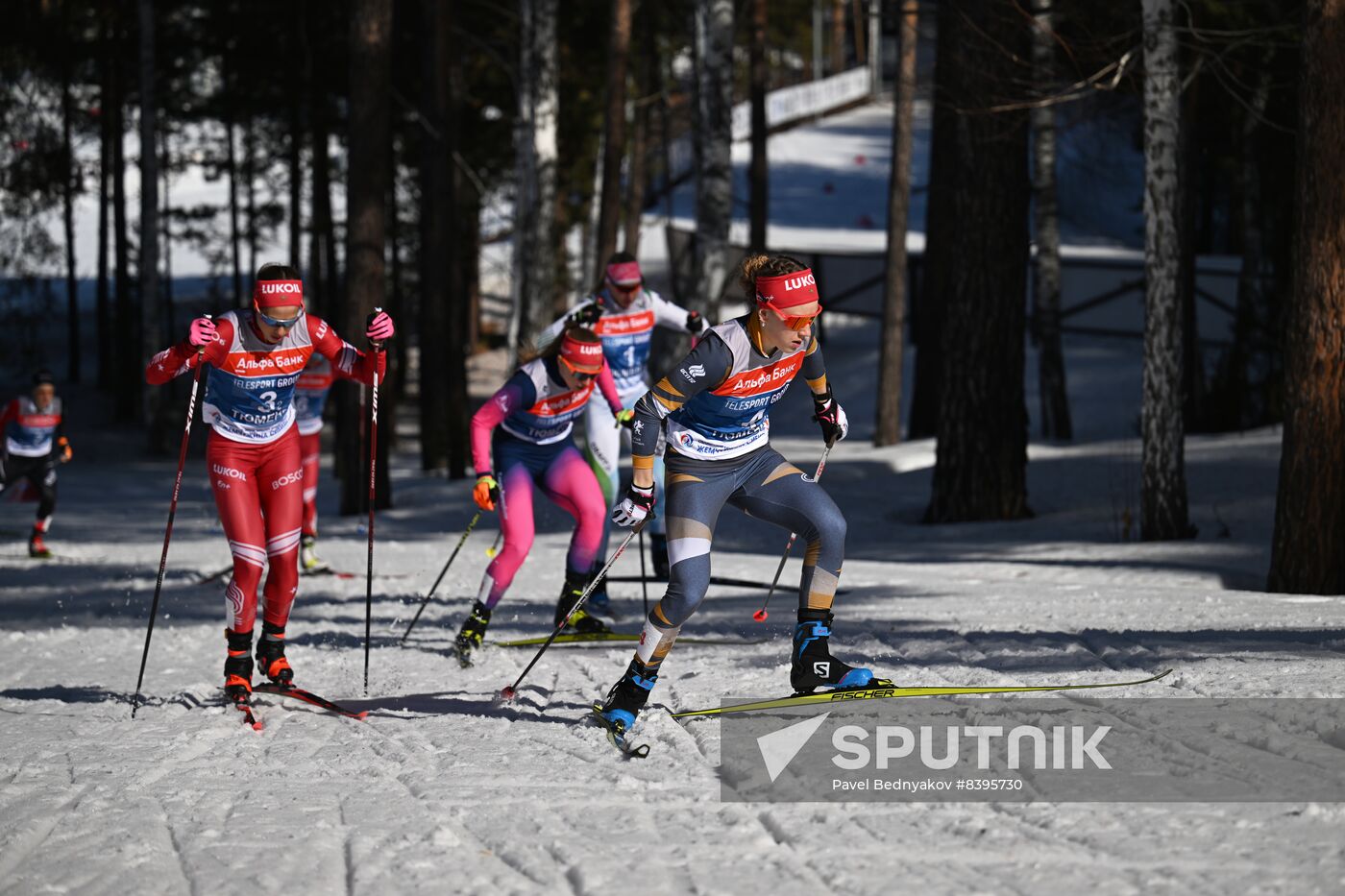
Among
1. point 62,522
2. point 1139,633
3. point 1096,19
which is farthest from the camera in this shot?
point 62,522

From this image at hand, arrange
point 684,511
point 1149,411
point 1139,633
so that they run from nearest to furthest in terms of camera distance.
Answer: point 684,511 < point 1139,633 < point 1149,411

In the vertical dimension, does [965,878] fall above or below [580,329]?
below

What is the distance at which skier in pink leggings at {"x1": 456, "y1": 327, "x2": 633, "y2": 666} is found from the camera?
8.98 m

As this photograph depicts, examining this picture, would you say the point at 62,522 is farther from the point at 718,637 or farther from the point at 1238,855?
the point at 1238,855

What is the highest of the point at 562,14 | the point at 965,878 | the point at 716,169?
the point at 562,14

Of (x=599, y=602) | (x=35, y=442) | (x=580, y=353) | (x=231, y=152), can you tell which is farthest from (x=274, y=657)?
(x=231, y=152)

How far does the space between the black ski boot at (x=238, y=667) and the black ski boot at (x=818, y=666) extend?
2.83 m

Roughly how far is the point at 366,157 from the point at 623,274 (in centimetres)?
831

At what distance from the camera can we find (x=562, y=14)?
3269cm

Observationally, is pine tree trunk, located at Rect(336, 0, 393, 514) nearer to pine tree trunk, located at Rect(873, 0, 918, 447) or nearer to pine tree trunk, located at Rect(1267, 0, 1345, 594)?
pine tree trunk, located at Rect(873, 0, 918, 447)

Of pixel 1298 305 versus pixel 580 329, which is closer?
pixel 580 329

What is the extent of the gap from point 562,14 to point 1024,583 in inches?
944

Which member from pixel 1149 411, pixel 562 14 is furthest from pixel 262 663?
pixel 562 14

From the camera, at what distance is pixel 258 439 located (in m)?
7.96
